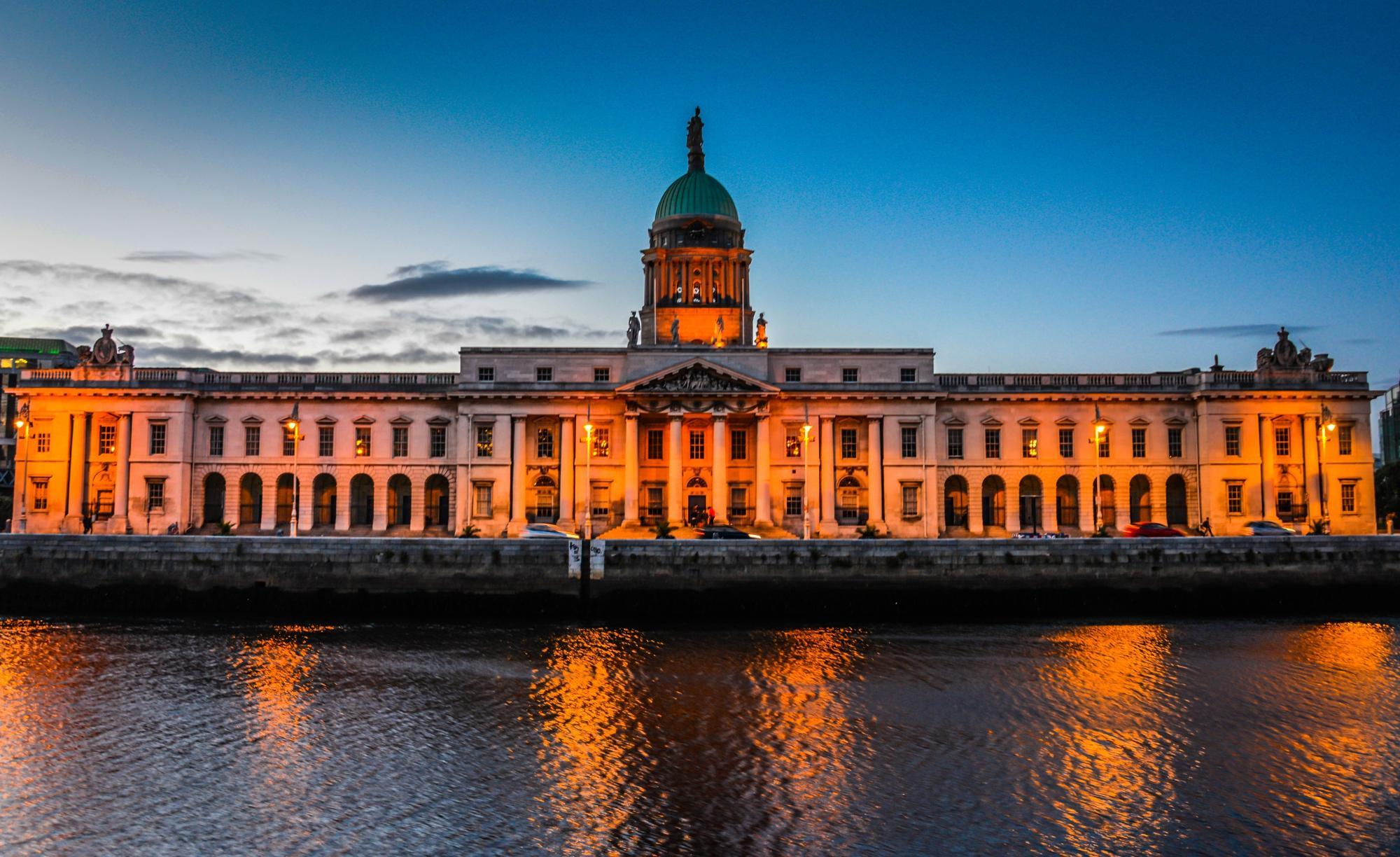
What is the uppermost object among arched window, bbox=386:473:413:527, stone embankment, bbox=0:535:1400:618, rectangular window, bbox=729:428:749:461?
rectangular window, bbox=729:428:749:461

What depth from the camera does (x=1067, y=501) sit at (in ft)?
223

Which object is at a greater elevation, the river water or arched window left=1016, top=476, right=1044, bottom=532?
arched window left=1016, top=476, right=1044, bottom=532

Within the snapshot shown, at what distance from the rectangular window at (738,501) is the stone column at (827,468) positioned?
14.3 ft

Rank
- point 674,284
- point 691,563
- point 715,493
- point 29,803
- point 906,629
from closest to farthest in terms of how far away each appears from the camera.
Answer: point 29,803, point 906,629, point 691,563, point 715,493, point 674,284

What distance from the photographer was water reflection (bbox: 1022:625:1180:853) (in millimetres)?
19484

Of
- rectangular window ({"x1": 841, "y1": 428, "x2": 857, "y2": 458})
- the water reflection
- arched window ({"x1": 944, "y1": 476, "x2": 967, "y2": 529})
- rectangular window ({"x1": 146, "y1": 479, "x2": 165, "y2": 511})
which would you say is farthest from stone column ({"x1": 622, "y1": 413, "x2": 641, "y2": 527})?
the water reflection

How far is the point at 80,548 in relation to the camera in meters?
45.2

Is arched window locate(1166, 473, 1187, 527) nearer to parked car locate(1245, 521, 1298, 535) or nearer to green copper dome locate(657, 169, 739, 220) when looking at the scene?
parked car locate(1245, 521, 1298, 535)

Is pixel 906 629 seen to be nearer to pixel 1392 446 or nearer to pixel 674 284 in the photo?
pixel 674 284

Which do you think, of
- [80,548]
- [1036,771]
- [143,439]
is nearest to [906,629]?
[1036,771]

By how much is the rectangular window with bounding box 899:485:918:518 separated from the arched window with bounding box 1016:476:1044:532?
6.82 metres

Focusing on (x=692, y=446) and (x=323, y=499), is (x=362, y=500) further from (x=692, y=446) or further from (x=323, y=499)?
(x=692, y=446)

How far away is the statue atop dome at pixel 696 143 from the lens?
81.7 m

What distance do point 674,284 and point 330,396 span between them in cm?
2416
